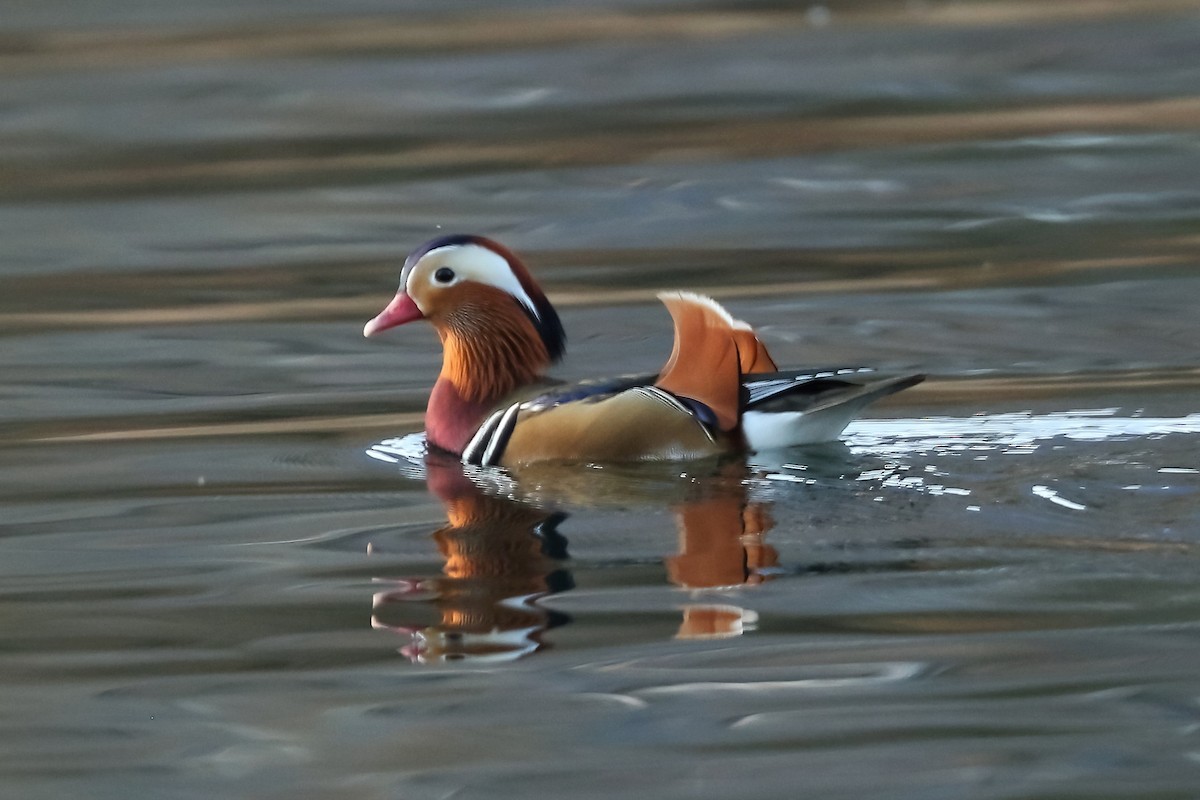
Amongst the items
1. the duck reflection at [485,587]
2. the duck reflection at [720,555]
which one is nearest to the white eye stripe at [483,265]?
the duck reflection at [485,587]

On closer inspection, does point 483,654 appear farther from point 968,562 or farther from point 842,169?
point 842,169

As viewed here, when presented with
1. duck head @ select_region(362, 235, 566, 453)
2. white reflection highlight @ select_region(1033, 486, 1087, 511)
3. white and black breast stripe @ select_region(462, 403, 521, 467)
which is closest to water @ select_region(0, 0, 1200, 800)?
white reflection highlight @ select_region(1033, 486, 1087, 511)

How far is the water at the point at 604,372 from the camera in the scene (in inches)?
165

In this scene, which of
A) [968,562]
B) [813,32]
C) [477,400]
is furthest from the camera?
[813,32]

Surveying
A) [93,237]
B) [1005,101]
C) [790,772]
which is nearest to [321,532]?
[790,772]

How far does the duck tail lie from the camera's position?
20.0 feet

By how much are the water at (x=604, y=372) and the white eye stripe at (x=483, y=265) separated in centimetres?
56

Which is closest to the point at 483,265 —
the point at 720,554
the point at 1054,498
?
the point at 720,554

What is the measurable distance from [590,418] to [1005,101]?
6.32m

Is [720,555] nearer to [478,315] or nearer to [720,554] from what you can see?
[720,554]

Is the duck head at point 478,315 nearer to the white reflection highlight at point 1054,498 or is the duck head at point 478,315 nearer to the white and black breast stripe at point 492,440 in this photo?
the white and black breast stripe at point 492,440

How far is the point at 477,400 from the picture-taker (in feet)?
21.9

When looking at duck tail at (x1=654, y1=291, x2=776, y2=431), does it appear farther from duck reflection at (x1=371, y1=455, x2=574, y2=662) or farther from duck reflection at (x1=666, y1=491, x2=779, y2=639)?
duck reflection at (x1=371, y1=455, x2=574, y2=662)

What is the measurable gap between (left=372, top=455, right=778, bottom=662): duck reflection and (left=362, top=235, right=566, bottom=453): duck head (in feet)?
1.85
